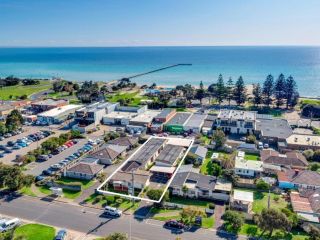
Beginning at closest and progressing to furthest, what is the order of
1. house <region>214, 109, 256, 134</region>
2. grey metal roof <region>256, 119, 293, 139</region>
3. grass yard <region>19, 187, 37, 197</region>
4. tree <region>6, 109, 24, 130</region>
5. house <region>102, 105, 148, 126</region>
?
grass yard <region>19, 187, 37, 197</region> → grey metal roof <region>256, 119, 293, 139</region> → tree <region>6, 109, 24, 130</region> → house <region>214, 109, 256, 134</region> → house <region>102, 105, 148, 126</region>

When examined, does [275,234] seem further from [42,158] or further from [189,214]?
[42,158]

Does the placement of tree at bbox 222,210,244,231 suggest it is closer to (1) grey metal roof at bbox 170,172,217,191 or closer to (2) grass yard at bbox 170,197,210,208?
(2) grass yard at bbox 170,197,210,208

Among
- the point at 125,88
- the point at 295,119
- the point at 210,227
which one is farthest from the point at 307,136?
the point at 125,88

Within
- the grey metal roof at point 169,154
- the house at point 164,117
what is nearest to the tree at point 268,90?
the house at point 164,117

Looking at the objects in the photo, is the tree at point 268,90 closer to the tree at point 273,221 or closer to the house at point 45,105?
the house at point 45,105

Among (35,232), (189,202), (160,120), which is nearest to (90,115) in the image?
(160,120)

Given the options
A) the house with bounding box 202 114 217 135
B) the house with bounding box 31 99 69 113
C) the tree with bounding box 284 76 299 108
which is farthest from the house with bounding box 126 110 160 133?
the tree with bounding box 284 76 299 108

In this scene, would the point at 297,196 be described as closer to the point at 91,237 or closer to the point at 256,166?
the point at 256,166
